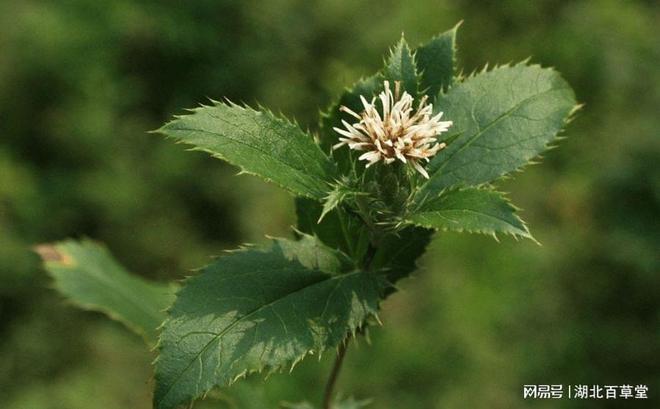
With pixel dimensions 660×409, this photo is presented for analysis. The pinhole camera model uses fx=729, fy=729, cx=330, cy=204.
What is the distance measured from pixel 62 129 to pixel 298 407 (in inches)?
172

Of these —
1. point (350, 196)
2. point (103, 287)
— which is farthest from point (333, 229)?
point (103, 287)

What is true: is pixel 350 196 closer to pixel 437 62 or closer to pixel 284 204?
pixel 437 62

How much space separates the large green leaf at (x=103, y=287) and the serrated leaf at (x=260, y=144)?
79cm

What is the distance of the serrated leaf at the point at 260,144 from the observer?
4.43 feet

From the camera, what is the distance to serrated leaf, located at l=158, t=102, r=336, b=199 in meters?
1.35

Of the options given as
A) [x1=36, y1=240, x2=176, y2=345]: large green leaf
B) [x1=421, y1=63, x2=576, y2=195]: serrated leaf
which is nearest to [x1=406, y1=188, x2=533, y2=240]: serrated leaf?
[x1=421, y1=63, x2=576, y2=195]: serrated leaf

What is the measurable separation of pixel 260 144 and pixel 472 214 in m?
0.43

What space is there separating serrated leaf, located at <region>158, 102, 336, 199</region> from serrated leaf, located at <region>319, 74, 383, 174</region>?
0.09 m

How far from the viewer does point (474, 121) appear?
162 cm

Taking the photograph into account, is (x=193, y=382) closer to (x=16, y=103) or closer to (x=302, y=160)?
(x=302, y=160)

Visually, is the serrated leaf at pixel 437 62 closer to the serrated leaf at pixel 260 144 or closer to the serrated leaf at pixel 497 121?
the serrated leaf at pixel 497 121

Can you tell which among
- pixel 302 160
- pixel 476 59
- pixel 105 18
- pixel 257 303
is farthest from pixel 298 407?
pixel 476 59

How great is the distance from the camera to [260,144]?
4.65ft

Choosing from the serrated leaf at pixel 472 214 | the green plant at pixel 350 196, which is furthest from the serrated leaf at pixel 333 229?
the serrated leaf at pixel 472 214
